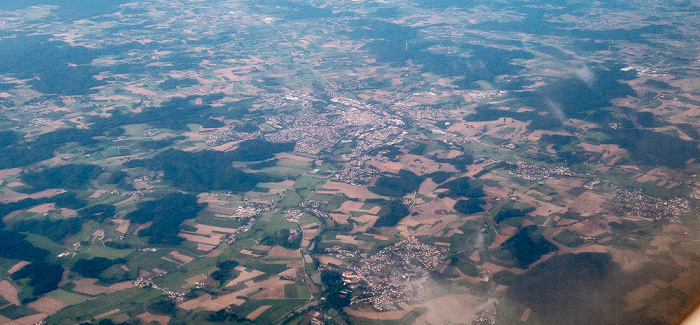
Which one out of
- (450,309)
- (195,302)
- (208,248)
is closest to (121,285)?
(195,302)

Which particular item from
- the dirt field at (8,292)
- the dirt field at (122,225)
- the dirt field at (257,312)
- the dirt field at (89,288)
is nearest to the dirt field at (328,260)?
the dirt field at (257,312)

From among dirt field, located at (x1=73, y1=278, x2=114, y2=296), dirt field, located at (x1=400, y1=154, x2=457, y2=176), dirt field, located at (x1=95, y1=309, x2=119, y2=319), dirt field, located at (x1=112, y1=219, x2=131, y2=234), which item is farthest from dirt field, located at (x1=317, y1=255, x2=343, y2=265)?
dirt field, located at (x1=112, y1=219, x2=131, y2=234)

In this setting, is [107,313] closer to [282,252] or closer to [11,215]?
[282,252]

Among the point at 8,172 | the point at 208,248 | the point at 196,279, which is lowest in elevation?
the point at 208,248

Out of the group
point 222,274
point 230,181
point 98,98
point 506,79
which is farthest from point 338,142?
point 98,98

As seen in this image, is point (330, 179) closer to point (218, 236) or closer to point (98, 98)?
point (218, 236)

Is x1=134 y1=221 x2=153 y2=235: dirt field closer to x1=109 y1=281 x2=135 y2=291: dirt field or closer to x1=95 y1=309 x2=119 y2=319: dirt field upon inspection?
x1=109 y1=281 x2=135 y2=291: dirt field

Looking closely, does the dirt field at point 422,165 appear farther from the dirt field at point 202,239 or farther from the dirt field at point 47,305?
the dirt field at point 47,305
